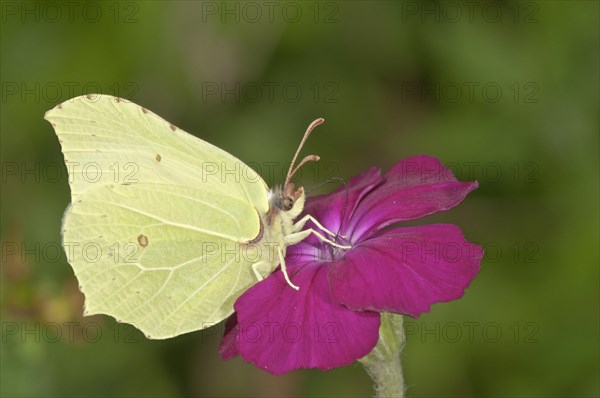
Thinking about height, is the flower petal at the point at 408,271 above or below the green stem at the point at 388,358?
above

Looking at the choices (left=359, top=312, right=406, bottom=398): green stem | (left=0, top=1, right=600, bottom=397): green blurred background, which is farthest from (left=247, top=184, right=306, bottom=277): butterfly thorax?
(left=0, top=1, right=600, bottom=397): green blurred background

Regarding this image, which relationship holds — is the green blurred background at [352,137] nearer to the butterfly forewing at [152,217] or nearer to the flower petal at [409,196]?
the flower petal at [409,196]

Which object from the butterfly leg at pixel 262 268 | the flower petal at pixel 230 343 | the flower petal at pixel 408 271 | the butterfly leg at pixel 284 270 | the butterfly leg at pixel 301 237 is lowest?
the flower petal at pixel 230 343

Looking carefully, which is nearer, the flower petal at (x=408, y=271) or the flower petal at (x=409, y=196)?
the flower petal at (x=408, y=271)

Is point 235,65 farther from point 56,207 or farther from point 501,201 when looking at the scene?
point 501,201

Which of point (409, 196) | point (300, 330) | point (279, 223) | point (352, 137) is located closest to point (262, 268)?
point (279, 223)

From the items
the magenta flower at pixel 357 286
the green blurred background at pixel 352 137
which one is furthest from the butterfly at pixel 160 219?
the green blurred background at pixel 352 137

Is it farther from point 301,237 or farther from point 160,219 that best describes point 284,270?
point 160,219

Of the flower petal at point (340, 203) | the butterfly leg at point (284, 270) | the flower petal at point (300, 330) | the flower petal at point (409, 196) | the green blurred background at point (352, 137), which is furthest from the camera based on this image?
the green blurred background at point (352, 137)
